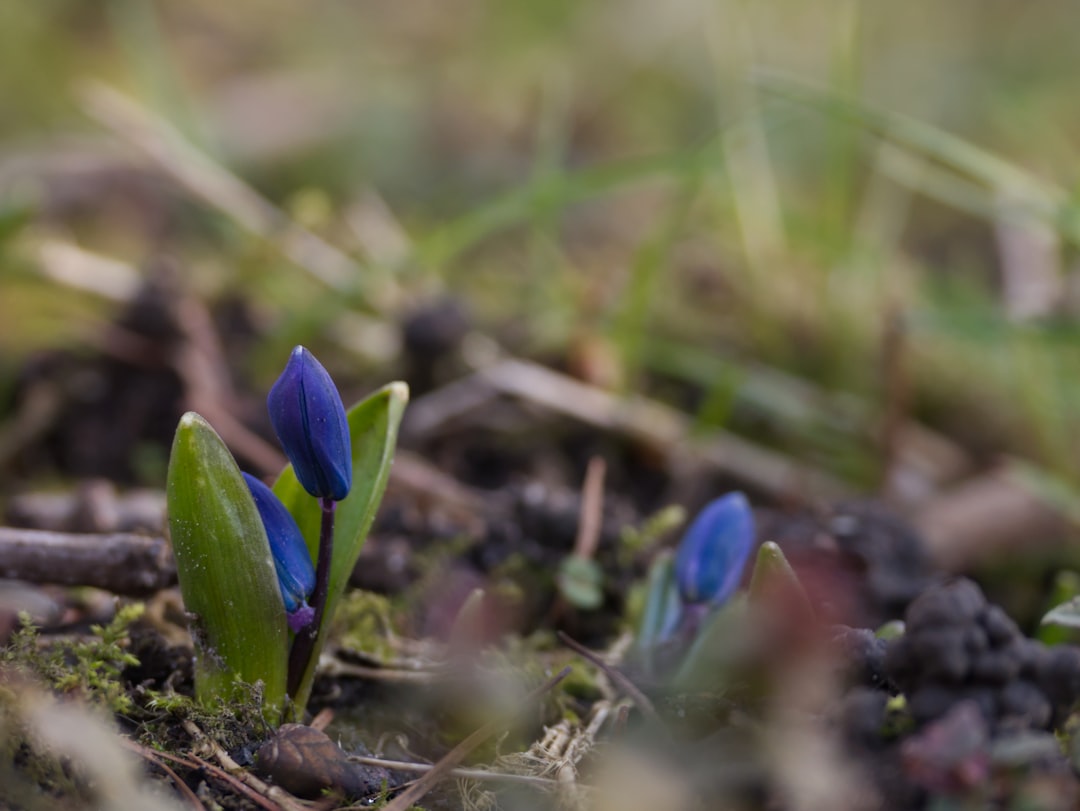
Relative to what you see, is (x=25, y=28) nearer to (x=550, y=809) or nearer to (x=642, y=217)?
(x=642, y=217)

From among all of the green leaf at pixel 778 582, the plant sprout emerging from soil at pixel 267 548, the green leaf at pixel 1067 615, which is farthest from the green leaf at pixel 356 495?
the green leaf at pixel 1067 615

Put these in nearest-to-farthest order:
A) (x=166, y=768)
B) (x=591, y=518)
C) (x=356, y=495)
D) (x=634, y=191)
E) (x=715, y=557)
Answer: (x=166, y=768), (x=356, y=495), (x=715, y=557), (x=591, y=518), (x=634, y=191)

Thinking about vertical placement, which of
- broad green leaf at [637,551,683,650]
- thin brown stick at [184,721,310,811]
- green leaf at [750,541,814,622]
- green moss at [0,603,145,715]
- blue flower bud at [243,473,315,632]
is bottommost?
thin brown stick at [184,721,310,811]

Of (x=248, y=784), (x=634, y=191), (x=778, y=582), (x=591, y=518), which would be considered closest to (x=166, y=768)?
(x=248, y=784)

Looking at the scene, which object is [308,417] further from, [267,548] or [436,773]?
[436,773]

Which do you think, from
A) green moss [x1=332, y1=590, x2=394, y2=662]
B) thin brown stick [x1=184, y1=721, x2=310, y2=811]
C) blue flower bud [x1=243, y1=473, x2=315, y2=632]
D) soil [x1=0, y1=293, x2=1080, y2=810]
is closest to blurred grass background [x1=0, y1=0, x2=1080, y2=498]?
soil [x1=0, y1=293, x2=1080, y2=810]

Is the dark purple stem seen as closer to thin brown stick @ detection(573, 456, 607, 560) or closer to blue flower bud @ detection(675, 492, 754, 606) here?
blue flower bud @ detection(675, 492, 754, 606)
